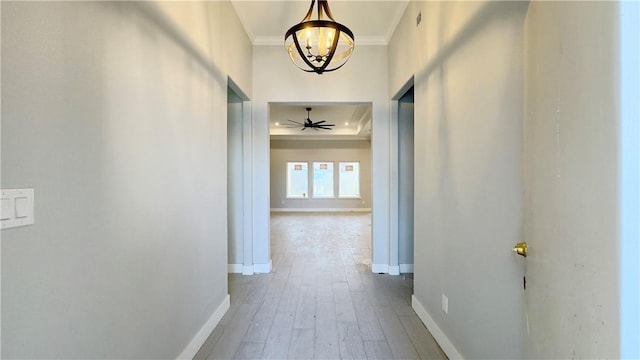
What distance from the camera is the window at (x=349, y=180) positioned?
40.9 feet

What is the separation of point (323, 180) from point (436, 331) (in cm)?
1019

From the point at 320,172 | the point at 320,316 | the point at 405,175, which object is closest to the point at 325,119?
the point at 320,172

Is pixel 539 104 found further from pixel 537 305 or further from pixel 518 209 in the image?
pixel 537 305

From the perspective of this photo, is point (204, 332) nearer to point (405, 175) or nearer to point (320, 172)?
point (405, 175)

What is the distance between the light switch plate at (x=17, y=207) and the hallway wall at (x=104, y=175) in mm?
22

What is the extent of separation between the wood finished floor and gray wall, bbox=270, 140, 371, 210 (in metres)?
7.50

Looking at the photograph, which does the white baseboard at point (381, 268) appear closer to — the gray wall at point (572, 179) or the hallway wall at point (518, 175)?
the hallway wall at point (518, 175)

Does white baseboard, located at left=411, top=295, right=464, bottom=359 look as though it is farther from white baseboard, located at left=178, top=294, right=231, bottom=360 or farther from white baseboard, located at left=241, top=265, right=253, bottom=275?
white baseboard, located at left=241, top=265, right=253, bottom=275

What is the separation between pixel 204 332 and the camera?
2.43 metres

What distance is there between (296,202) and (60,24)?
11561 millimetres

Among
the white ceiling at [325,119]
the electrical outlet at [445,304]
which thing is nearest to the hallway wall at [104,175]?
the electrical outlet at [445,304]

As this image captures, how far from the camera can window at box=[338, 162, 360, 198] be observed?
12.5 meters

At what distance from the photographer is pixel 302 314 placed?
2.93 metres

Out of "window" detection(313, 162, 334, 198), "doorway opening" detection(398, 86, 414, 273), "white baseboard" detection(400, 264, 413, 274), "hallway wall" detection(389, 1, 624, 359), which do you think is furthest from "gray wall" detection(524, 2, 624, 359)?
"window" detection(313, 162, 334, 198)
